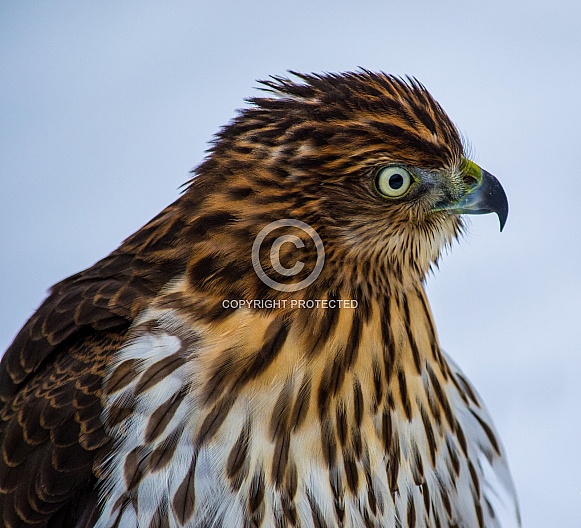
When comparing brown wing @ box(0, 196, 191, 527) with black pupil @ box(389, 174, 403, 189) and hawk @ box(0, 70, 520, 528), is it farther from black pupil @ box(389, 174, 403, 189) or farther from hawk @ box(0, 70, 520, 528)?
black pupil @ box(389, 174, 403, 189)

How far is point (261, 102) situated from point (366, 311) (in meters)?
0.77

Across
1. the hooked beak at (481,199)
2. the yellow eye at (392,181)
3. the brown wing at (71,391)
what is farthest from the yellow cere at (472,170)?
the brown wing at (71,391)

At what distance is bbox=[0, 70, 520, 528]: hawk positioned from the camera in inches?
100

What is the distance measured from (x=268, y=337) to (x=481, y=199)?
82cm

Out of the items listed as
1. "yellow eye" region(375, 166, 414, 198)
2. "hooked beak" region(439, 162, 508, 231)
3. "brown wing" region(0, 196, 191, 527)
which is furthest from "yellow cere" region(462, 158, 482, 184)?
"brown wing" region(0, 196, 191, 527)

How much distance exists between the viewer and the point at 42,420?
268 centimetres

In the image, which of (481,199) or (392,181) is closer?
(392,181)

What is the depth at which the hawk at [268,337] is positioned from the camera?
2.54m

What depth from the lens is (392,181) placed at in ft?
8.28

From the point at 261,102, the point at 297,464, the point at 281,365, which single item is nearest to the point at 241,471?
the point at 297,464

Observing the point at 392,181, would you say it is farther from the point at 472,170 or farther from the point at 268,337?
the point at 268,337

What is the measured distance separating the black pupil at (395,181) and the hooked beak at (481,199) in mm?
192

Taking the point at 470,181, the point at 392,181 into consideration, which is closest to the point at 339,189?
the point at 392,181

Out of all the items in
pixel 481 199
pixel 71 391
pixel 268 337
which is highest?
pixel 481 199
